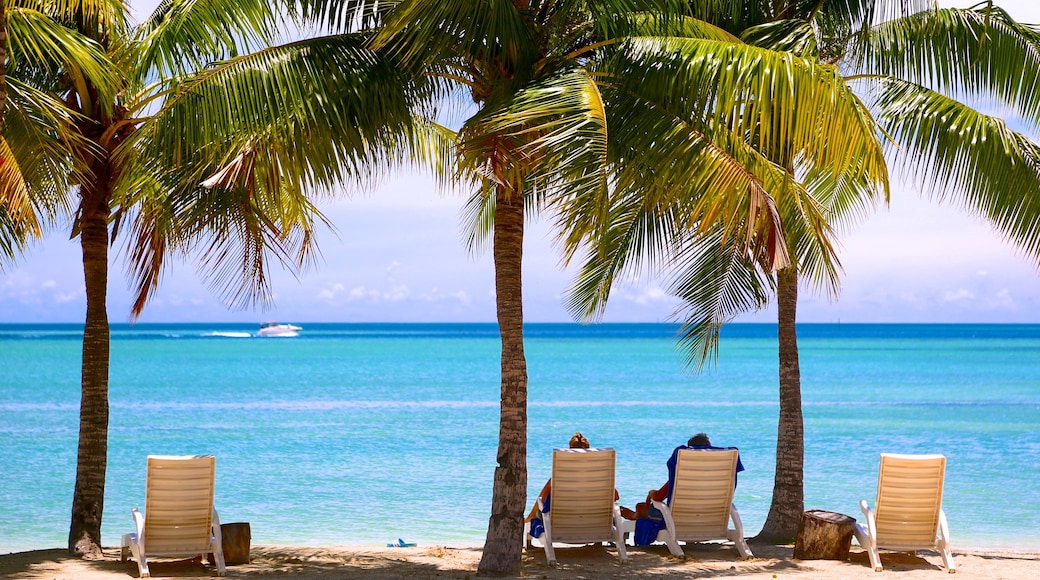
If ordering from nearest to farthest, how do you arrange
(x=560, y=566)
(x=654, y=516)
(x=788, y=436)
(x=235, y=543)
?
(x=560, y=566) < (x=235, y=543) < (x=654, y=516) < (x=788, y=436)

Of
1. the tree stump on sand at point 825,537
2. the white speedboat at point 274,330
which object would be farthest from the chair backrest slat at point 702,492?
the white speedboat at point 274,330

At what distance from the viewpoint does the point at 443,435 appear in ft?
74.5

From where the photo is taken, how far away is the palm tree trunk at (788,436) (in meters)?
9.12

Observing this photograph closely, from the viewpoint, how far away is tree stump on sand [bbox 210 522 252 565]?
779 centimetres

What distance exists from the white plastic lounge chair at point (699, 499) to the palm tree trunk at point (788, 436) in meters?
1.39

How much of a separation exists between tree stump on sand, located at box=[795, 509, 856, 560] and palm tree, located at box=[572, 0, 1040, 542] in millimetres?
1129

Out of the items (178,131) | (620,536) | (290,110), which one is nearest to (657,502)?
(620,536)

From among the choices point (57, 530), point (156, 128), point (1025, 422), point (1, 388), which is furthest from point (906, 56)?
point (1, 388)

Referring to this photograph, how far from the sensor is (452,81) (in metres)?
7.67

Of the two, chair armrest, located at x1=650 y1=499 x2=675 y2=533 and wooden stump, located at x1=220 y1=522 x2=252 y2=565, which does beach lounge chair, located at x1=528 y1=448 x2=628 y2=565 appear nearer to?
chair armrest, located at x1=650 y1=499 x2=675 y2=533

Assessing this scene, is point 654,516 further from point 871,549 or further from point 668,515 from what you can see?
point 871,549

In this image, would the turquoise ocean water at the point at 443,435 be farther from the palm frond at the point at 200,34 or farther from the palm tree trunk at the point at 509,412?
the palm frond at the point at 200,34

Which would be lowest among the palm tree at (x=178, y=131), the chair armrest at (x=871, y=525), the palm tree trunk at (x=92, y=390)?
the chair armrest at (x=871, y=525)

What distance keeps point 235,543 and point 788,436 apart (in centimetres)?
481
